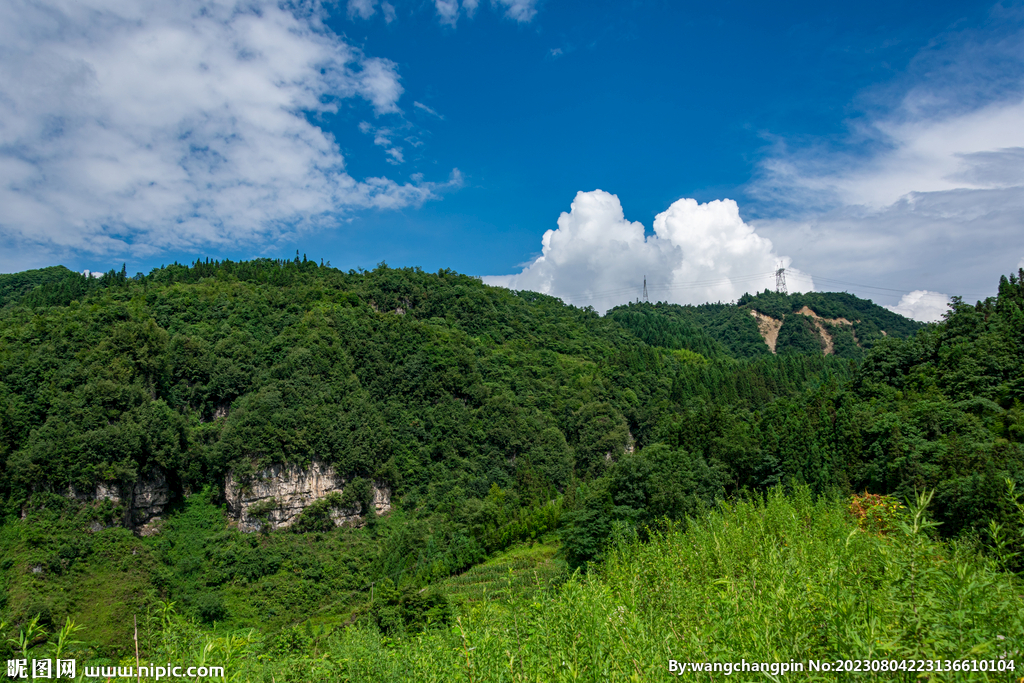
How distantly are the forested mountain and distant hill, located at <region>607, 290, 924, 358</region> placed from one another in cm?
4486

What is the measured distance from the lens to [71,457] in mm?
59938

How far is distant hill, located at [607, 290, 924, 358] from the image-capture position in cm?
16250

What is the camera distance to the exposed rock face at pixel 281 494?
68750 millimetres

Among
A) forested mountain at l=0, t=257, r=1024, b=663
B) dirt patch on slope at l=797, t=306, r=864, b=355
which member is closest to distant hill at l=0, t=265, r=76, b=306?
forested mountain at l=0, t=257, r=1024, b=663

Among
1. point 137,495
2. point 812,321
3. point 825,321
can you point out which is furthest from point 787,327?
point 137,495

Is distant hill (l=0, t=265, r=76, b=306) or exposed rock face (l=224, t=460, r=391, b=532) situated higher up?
distant hill (l=0, t=265, r=76, b=306)

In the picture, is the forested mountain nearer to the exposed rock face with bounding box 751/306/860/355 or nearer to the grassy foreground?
the grassy foreground

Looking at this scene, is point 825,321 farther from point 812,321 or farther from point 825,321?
point 812,321

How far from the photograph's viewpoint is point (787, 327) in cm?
18138

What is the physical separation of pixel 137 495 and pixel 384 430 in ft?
108

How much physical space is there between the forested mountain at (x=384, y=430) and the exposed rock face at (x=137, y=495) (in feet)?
2.00

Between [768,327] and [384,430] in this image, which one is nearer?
[384,430]

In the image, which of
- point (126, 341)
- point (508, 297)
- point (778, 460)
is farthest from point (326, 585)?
point (508, 297)

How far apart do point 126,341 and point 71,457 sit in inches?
696
